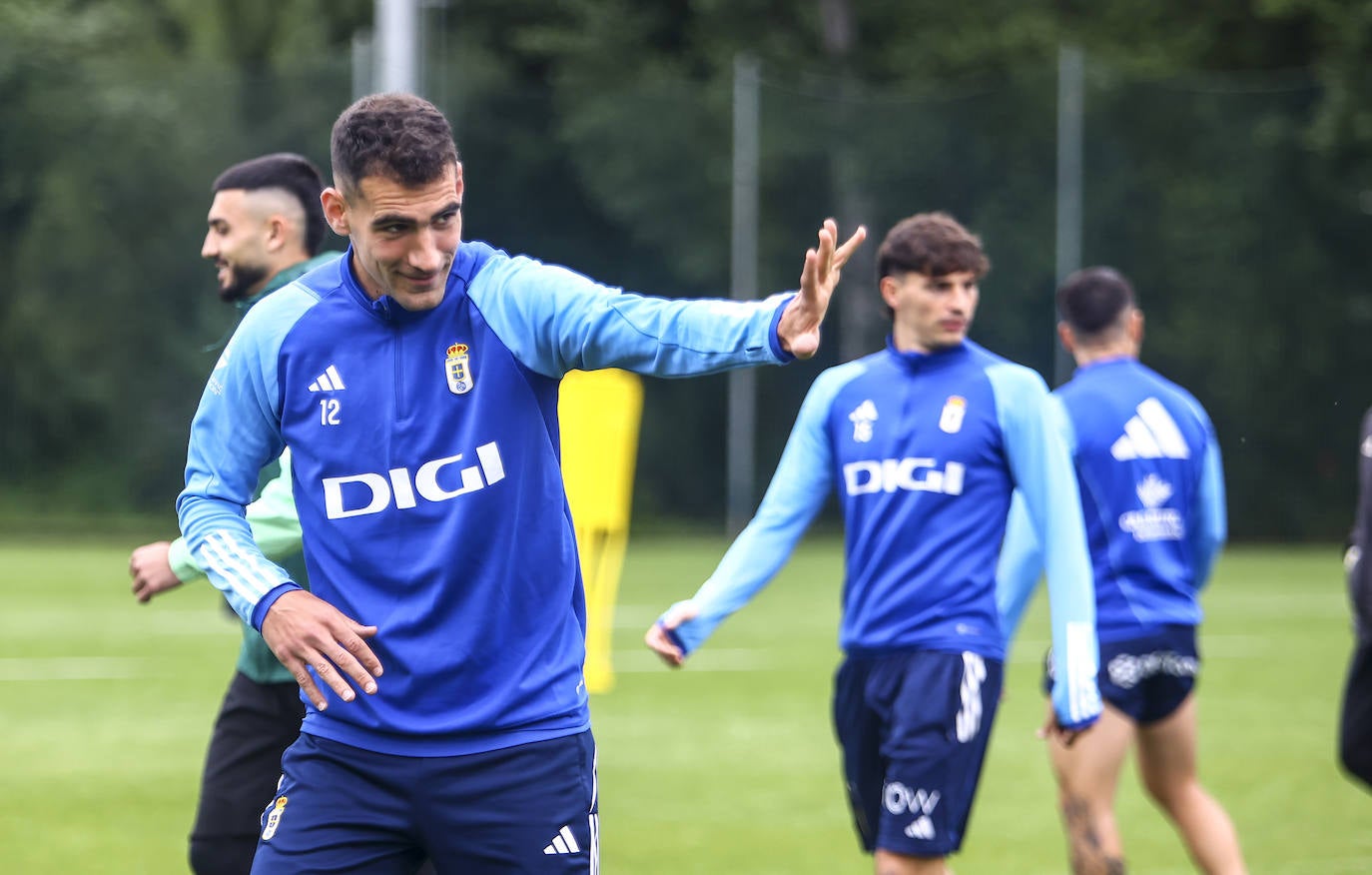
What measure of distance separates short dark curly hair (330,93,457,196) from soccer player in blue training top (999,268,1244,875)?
11.4ft

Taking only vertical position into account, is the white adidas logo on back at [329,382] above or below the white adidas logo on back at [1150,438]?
above

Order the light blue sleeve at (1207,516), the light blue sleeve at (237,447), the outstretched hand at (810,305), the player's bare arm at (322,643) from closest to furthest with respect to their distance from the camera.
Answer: the outstretched hand at (810,305) < the player's bare arm at (322,643) < the light blue sleeve at (237,447) < the light blue sleeve at (1207,516)

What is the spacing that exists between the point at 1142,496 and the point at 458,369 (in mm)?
3437

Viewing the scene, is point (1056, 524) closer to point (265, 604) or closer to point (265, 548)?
point (265, 548)

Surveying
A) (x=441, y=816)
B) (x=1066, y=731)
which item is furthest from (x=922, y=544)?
(x=441, y=816)

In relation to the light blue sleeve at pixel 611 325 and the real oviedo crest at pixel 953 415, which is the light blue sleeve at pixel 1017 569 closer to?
the real oviedo crest at pixel 953 415

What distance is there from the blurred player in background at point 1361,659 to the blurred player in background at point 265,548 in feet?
10.2

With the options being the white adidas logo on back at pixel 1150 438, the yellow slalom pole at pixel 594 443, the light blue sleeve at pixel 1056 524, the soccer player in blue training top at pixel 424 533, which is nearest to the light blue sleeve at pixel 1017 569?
the light blue sleeve at pixel 1056 524

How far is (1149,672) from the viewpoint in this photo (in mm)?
6082

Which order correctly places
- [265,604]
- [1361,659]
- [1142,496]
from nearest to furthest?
[265,604]
[1361,659]
[1142,496]

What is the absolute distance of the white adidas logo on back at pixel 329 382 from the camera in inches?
135

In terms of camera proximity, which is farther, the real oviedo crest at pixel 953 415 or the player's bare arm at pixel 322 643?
the real oviedo crest at pixel 953 415

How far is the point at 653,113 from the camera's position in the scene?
2102cm

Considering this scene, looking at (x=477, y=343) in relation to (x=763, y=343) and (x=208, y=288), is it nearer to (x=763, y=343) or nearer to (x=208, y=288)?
(x=763, y=343)
